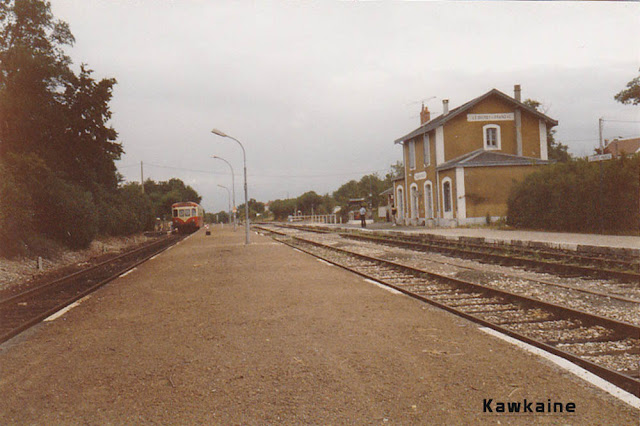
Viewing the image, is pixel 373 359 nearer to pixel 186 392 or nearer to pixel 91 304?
pixel 186 392

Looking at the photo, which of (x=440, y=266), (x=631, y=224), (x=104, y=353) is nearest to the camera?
(x=104, y=353)

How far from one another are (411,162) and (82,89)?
24.1 m

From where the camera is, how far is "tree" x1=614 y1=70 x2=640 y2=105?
23.4m

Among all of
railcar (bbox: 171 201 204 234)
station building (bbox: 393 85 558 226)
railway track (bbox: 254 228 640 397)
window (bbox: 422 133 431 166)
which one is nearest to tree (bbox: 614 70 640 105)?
station building (bbox: 393 85 558 226)

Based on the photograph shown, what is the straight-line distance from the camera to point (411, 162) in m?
37.3

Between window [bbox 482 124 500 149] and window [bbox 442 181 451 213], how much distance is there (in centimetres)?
471

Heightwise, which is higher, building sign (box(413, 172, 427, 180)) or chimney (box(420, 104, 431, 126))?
chimney (box(420, 104, 431, 126))

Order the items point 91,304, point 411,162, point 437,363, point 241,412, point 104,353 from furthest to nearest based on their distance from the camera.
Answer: point 411,162 → point 91,304 → point 104,353 → point 437,363 → point 241,412

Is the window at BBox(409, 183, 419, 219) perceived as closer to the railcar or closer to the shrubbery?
the shrubbery

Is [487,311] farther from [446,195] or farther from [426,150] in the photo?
[426,150]

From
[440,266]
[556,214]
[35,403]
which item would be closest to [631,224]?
[556,214]

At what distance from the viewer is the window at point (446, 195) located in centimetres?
3031

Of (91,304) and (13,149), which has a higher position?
(13,149)

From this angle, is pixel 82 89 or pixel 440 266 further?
pixel 82 89
